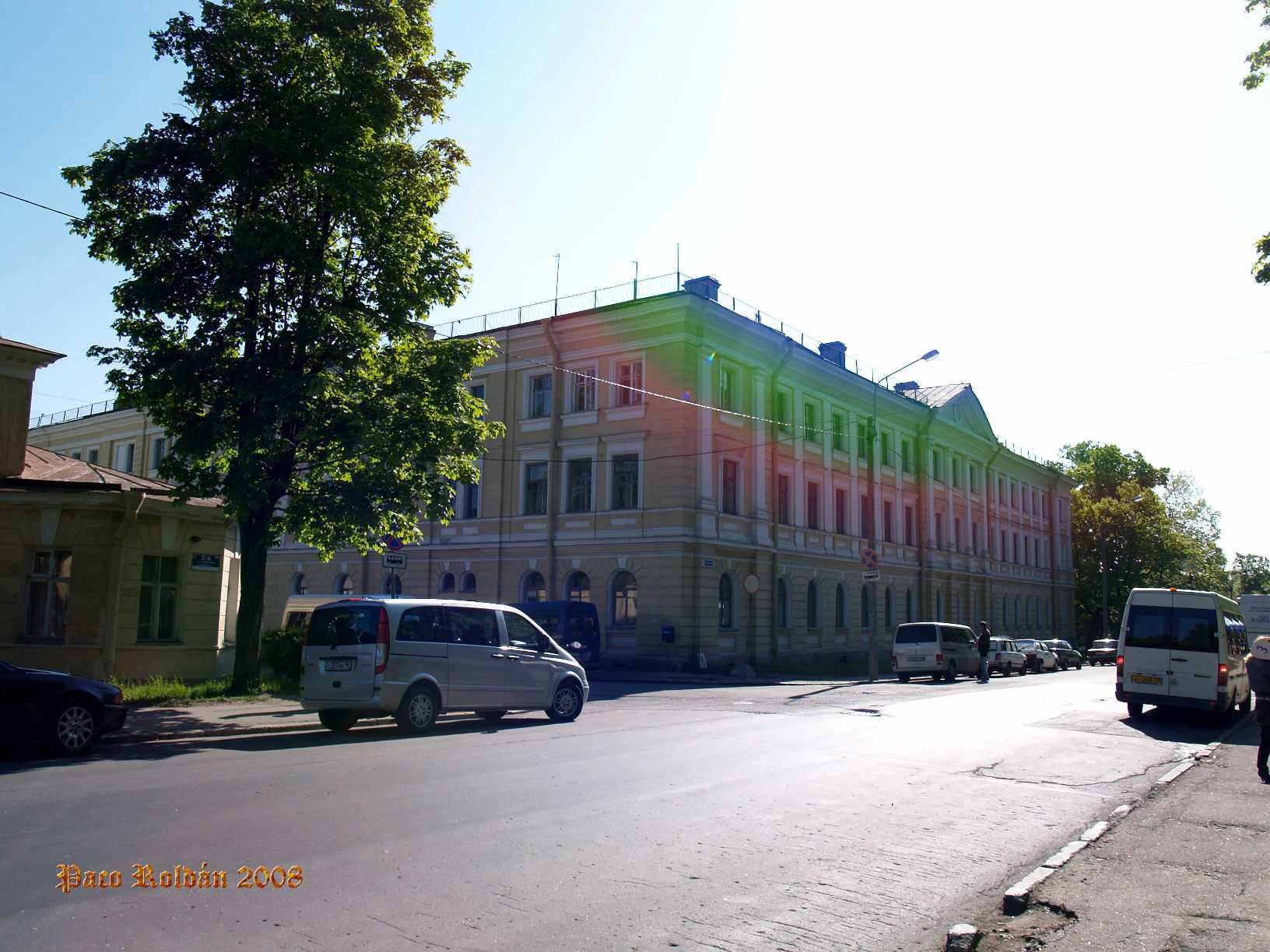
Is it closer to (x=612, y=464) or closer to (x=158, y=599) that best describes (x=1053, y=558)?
(x=612, y=464)

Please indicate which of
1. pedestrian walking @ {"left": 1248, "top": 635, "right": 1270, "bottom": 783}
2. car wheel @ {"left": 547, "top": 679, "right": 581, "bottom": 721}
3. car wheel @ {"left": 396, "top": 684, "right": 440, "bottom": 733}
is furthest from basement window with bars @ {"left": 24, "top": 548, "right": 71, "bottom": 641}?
pedestrian walking @ {"left": 1248, "top": 635, "right": 1270, "bottom": 783}

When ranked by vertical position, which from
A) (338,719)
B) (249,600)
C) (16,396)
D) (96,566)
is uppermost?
(16,396)

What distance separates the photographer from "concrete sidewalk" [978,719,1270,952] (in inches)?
215

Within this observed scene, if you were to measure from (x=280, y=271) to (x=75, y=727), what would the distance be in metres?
9.14

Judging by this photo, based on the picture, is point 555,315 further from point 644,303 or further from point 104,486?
point 104,486

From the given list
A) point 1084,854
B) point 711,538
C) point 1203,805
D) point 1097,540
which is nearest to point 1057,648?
point 711,538

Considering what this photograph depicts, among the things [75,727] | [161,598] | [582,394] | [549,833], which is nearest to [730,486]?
[582,394]

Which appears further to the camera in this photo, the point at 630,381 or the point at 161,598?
the point at 630,381

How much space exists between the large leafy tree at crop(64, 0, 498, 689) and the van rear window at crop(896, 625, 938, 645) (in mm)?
18439

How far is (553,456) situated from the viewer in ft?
119

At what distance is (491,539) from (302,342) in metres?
21.4

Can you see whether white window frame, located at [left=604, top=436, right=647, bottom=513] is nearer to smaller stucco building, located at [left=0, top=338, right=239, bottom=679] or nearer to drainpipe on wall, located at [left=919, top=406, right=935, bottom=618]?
smaller stucco building, located at [left=0, top=338, right=239, bottom=679]

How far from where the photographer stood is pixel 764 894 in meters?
6.06

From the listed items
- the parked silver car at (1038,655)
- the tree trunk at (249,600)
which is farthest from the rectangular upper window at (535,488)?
the parked silver car at (1038,655)
